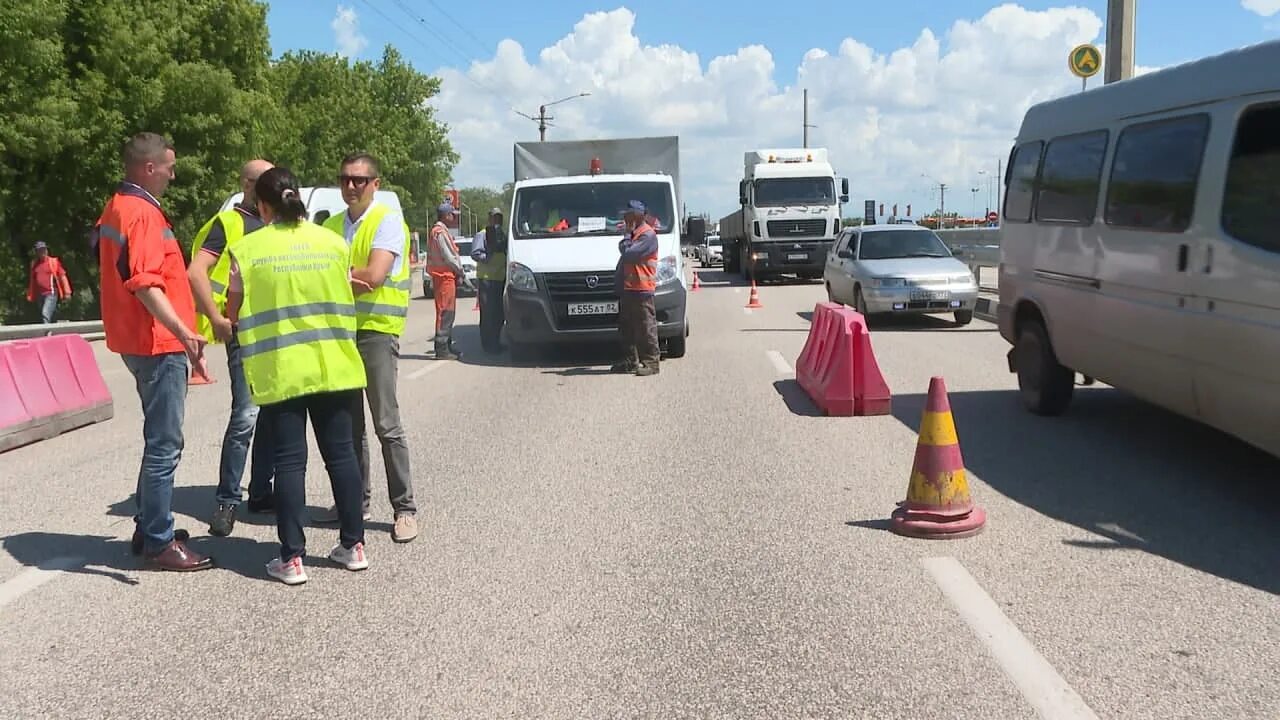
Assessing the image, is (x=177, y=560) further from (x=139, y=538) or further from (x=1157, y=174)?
(x=1157, y=174)

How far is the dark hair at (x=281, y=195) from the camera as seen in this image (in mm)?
5172

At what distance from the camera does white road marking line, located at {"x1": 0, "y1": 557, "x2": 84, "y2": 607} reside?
17.4 feet

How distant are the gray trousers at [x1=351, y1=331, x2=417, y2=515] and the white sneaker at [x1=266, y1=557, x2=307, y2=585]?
2.41 feet

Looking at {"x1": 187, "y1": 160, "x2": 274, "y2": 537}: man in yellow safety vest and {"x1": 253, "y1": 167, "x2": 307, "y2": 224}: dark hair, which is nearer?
{"x1": 253, "y1": 167, "x2": 307, "y2": 224}: dark hair

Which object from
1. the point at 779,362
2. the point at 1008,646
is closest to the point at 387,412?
the point at 1008,646

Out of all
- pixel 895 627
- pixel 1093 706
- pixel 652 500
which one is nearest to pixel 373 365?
pixel 652 500

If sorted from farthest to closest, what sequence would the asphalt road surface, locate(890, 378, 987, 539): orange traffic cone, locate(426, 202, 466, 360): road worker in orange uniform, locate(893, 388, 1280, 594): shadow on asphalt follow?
locate(426, 202, 466, 360): road worker in orange uniform, locate(890, 378, 987, 539): orange traffic cone, locate(893, 388, 1280, 594): shadow on asphalt, the asphalt road surface

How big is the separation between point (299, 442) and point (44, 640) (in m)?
1.27

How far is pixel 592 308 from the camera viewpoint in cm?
1355

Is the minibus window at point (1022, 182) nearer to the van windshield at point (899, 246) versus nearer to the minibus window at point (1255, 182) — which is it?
the minibus window at point (1255, 182)

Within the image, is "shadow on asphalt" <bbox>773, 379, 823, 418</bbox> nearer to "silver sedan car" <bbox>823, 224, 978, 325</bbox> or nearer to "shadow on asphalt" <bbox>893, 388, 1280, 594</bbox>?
"shadow on asphalt" <bbox>893, 388, 1280, 594</bbox>

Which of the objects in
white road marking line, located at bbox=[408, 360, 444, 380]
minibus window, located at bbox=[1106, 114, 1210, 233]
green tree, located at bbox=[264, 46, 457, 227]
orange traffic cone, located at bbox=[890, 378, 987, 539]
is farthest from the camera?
green tree, located at bbox=[264, 46, 457, 227]

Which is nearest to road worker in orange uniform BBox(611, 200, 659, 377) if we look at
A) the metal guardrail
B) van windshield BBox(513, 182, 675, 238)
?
van windshield BBox(513, 182, 675, 238)

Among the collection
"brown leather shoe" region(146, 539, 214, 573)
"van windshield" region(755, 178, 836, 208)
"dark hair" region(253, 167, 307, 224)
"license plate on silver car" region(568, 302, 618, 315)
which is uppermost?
"van windshield" region(755, 178, 836, 208)
